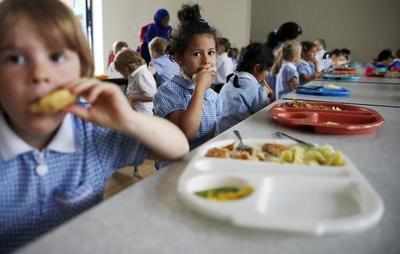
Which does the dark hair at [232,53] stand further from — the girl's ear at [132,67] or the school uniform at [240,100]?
the school uniform at [240,100]

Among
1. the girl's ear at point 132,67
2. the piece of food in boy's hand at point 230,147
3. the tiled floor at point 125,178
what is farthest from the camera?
the girl's ear at point 132,67

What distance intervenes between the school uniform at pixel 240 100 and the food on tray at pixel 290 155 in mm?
849

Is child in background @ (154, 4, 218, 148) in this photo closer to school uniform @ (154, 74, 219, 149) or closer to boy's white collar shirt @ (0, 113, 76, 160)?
school uniform @ (154, 74, 219, 149)

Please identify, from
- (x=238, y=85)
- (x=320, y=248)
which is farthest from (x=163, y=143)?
(x=238, y=85)

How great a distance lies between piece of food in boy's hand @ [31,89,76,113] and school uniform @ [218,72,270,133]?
3.50ft

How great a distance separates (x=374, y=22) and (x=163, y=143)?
7048 millimetres

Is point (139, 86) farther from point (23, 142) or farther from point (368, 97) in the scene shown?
point (23, 142)

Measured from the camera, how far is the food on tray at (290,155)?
698 millimetres

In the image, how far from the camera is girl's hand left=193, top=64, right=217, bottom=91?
1238 mm

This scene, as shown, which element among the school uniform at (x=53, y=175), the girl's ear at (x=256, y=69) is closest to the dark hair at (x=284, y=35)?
the girl's ear at (x=256, y=69)

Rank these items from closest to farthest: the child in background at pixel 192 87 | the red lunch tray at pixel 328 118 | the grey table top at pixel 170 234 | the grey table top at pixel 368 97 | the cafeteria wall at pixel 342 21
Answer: the grey table top at pixel 170 234 → the red lunch tray at pixel 328 118 → the child in background at pixel 192 87 → the grey table top at pixel 368 97 → the cafeteria wall at pixel 342 21

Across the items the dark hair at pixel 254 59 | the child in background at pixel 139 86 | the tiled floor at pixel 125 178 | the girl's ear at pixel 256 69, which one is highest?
A: the dark hair at pixel 254 59

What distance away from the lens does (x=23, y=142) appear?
0.67 meters

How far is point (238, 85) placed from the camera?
5.77 feet
